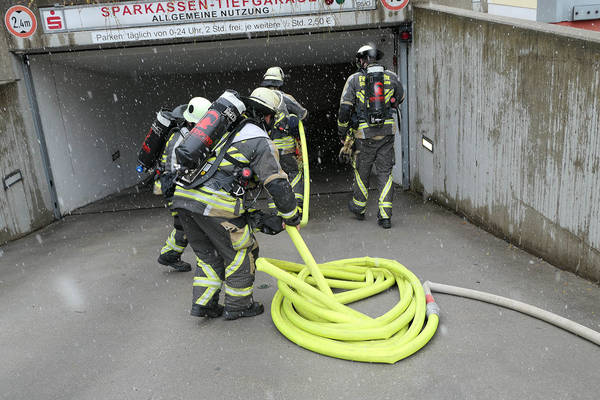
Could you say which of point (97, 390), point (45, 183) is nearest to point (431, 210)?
point (97, 390)

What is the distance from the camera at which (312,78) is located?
1408 cm

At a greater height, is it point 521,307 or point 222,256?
point 222,256

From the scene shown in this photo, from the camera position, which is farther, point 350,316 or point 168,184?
point 168,184

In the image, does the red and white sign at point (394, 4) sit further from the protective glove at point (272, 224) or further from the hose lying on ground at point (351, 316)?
the protective glove at point (272, 224)

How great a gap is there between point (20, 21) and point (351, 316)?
255 inches

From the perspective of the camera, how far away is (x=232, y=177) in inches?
135

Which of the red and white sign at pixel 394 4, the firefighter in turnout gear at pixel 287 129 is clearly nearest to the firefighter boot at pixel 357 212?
the firefighter in turnout gear at pixel 287 129

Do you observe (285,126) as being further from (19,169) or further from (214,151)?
(19,169)

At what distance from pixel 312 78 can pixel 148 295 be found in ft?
35.8

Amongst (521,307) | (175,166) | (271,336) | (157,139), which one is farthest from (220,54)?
(521,307)

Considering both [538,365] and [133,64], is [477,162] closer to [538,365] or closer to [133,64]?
[538,365]

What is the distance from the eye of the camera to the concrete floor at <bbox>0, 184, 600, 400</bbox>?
9.30 ft

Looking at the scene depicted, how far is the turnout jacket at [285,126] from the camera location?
550 centimetres

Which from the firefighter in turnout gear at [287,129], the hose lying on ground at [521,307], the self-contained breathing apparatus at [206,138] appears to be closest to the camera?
the hose lying on ground at [521,307]
